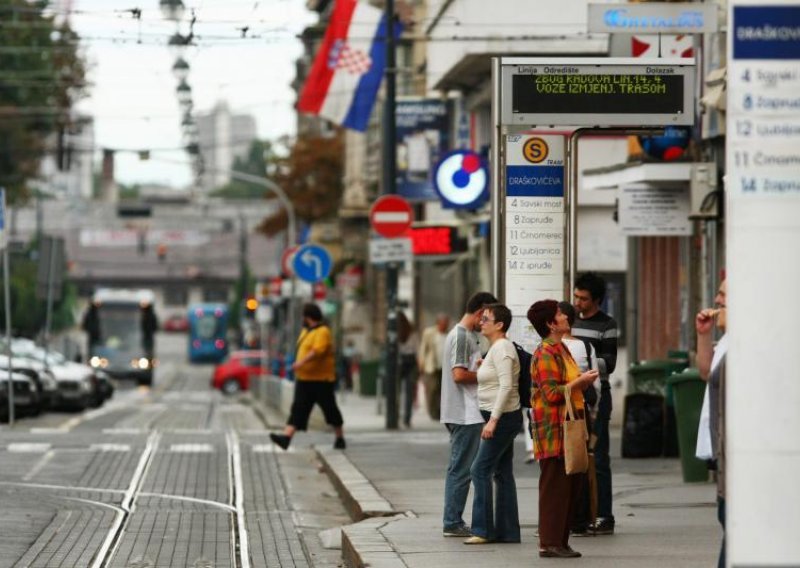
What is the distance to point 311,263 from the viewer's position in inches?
1303

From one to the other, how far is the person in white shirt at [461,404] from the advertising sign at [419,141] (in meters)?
27.7

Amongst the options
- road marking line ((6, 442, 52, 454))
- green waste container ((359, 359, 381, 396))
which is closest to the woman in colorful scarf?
road marking line ((6, 442, 52, 454))

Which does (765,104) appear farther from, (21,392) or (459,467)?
(21,392)

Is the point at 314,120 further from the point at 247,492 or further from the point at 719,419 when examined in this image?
the point at 719,419

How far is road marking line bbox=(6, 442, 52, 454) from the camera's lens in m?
24.0

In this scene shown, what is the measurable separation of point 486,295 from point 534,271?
2.11 m

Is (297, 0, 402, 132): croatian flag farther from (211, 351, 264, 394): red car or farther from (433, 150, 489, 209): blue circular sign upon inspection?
(211, 351, 264, 394): red car

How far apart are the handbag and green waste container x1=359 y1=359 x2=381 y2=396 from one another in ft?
126

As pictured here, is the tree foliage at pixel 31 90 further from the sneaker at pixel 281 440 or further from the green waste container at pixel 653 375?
the green waste container at pixel 653 375

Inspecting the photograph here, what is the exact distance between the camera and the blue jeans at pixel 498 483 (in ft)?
43.0

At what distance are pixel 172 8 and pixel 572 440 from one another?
734 inches

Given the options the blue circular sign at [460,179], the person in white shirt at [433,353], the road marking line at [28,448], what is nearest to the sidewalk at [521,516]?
the road marking line at [28,448]

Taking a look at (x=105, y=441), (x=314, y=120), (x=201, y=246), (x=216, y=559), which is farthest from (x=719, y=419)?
(x=201, y=246)

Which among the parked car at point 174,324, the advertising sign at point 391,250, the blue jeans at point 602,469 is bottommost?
the parked car at point 174,324
